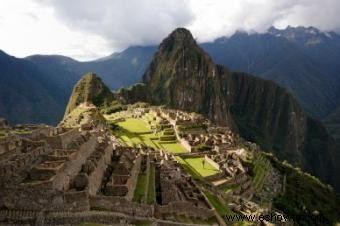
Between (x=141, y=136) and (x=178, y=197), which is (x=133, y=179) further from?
(x=141, y=136)

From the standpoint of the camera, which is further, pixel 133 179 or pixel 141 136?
pixel 141 136

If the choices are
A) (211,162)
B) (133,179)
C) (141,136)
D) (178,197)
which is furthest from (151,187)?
(141,136)

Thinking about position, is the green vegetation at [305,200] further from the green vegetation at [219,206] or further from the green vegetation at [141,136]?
the green vegetation at [219,206]

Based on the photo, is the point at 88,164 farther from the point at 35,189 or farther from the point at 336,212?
the point at 336,212

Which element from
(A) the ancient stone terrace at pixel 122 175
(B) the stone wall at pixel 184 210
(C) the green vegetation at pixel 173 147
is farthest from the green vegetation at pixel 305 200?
(B) the stone wall at pixel 184 210

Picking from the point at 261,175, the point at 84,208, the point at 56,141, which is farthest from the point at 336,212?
the point at 84,208

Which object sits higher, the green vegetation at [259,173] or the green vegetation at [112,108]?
the green vegetation at [112,108]

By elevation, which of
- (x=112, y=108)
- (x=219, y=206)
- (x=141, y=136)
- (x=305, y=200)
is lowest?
(x=305, y=200)
